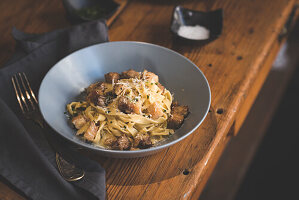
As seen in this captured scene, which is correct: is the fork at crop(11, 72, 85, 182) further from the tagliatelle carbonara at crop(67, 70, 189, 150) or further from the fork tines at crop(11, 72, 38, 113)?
the tagliatelle carbonara at crop(67, 70, 189, 150)

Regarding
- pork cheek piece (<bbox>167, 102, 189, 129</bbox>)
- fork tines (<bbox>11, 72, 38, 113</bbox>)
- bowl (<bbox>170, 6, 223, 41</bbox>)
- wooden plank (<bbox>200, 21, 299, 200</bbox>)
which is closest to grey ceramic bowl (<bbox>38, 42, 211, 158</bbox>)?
pork cheek piece (<bbox>167, 102, 189, 129</bbox>)

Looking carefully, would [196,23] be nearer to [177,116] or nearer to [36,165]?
[177,116]

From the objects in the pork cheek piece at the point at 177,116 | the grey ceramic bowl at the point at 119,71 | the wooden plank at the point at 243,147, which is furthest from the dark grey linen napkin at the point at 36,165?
the wooden plank at the point at 243,147

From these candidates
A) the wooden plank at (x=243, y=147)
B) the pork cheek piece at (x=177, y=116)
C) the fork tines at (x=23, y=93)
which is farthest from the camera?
the wooden plank at (x=243, y=147)

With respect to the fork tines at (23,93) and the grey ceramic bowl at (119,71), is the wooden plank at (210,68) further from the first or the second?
the fork tines at (23,93)

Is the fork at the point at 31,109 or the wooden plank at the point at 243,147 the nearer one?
the fork at the point at 31,109

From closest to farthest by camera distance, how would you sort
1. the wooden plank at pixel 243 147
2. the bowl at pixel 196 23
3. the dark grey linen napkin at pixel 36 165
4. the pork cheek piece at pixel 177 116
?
the dark grey linen napkin at pixel 36 165, the pork cheek piece at pixel 177 116, the bowl at pixel 196 23, the wooden plank at pixel 243 147

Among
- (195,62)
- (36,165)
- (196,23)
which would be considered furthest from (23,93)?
(196,23)

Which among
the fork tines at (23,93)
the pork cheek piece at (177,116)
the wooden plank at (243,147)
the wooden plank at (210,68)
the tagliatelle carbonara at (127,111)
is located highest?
the fork tines at (23,93)
